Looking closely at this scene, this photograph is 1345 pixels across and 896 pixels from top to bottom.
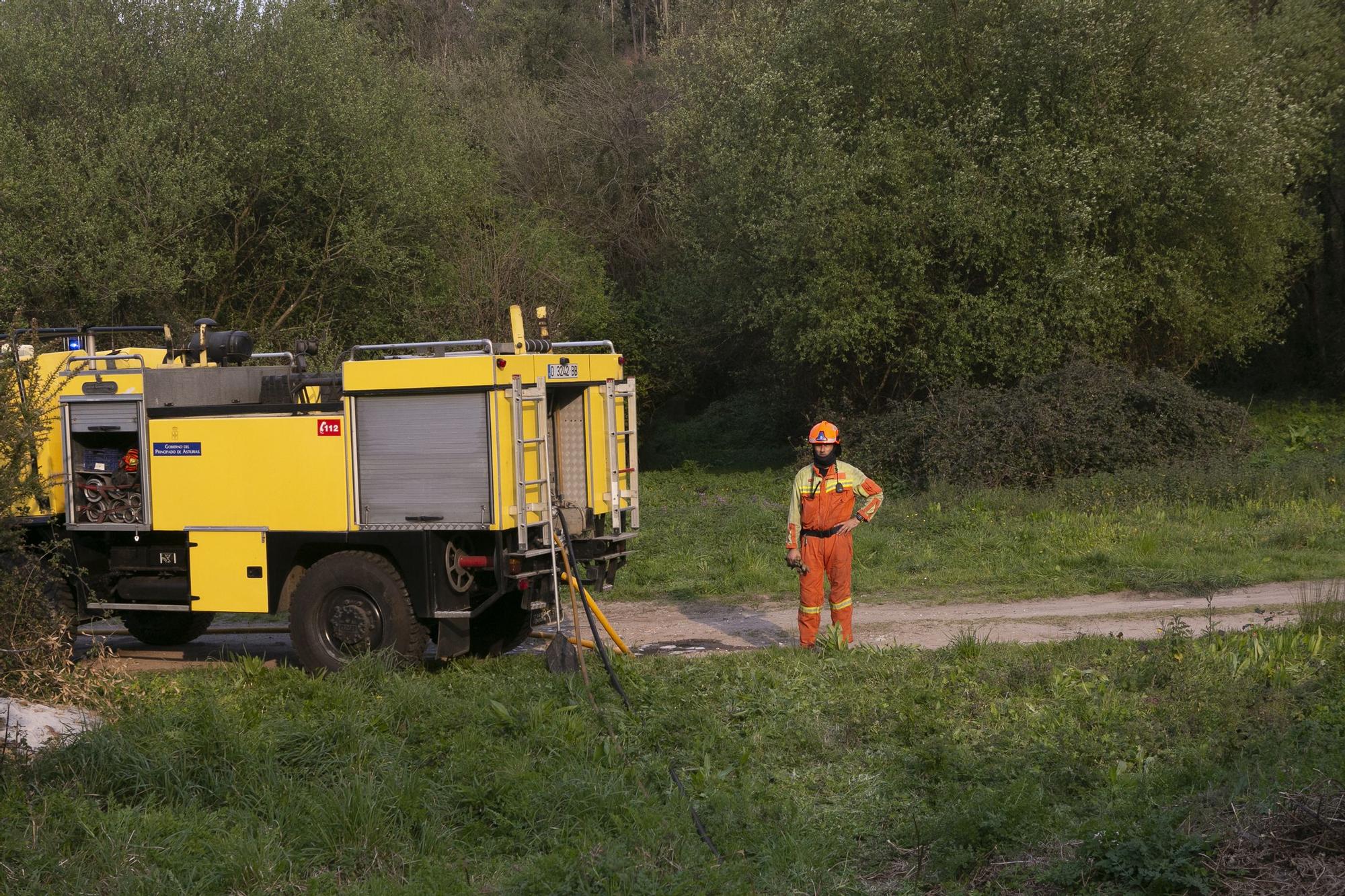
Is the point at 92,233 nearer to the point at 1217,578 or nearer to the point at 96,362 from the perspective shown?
the point at 96,362

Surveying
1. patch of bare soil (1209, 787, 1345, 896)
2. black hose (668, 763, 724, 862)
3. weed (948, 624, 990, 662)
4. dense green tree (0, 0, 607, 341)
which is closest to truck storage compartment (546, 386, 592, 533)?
weed (948, 624, 990, 662)

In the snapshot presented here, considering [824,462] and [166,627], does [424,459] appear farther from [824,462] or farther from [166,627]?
[166,627]

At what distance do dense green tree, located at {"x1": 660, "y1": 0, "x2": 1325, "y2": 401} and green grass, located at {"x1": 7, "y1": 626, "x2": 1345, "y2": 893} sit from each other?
1288 cm

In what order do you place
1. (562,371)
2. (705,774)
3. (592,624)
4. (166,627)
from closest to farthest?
(705,774) < (592,624) < (562,371) < (166,627)

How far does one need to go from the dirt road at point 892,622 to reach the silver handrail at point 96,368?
2.41 meters

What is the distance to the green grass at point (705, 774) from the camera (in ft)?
18.9

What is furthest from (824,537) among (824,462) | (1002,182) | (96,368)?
(1002,182)

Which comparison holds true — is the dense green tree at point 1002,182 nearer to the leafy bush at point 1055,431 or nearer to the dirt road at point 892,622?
the leafy bush at point 1055,431

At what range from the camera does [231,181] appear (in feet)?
69.1

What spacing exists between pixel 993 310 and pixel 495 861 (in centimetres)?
1710

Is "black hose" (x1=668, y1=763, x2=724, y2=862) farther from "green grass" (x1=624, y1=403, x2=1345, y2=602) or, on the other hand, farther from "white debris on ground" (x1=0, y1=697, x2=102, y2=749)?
"green grass" (x1=624, y1=403, x2=1345, y2=602)

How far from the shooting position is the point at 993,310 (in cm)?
2131

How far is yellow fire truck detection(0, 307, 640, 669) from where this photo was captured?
9.42 m

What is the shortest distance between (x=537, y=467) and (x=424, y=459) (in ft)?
2.91
